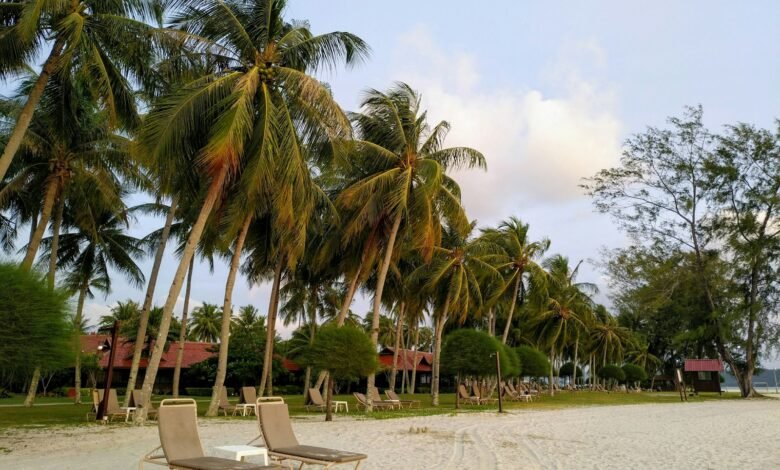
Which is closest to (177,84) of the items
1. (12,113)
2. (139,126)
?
(139,126)

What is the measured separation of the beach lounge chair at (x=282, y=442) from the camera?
7020 mm

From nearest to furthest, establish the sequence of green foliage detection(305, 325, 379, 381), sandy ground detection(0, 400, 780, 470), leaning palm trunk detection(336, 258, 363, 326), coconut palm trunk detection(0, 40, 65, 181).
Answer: sandy ground detection(0, 400, 780, 470) < coconut palm trunk detection(0, 40, 65, 181) < green foliage detection(305, 325, 379, 381) < leaning palm trunk detection(336, 258, 363, 326)

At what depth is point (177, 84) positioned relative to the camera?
17.0m

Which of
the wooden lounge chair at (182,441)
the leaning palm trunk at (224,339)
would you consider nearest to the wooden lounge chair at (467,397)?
the leaning palm trunk at (224,339)

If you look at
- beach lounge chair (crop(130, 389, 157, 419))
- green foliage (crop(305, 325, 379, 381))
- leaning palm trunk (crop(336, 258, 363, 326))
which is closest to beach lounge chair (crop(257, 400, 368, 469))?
beach lounge chair (crop(130, 389, 157, 419))

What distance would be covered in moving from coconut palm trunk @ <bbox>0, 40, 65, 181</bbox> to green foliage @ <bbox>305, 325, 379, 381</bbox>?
9.28 meters

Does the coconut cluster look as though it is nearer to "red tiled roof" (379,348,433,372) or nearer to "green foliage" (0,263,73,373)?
"green foliage" (0,263,73,373)

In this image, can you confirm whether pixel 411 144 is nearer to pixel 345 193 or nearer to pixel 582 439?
pixel 345 193

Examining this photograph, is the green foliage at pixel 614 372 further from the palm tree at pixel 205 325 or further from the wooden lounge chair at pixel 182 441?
the wooden lounge chair at pixel 182 441

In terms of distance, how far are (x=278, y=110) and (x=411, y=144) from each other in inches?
286

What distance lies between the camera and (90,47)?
46.5 feet

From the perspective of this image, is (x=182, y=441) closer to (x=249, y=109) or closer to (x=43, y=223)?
(x=249, y=109)

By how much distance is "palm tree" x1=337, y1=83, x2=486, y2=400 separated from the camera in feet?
70.4

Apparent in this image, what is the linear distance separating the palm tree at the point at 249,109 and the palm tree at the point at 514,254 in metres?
18.3
